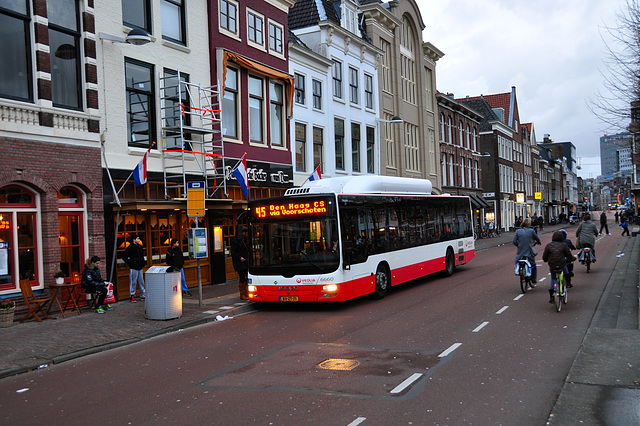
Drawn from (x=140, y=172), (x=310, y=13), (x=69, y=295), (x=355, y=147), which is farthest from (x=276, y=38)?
(x=69, y=295)

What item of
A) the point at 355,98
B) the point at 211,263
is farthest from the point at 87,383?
the point at 355,98

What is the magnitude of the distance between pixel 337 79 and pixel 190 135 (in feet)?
40.9

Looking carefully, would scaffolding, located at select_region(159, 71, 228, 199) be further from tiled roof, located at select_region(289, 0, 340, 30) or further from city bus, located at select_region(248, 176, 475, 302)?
tiled roof, located at select_region(289, 0, 340, 30)

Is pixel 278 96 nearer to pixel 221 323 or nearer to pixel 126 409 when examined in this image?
pixel 221 323

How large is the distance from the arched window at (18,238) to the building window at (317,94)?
15741 mm

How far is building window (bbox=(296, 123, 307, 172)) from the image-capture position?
25.8 meters

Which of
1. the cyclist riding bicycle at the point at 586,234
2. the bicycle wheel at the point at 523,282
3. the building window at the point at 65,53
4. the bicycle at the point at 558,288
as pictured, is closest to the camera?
the bicycle at the point at 558,288

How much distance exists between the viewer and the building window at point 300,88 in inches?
1015

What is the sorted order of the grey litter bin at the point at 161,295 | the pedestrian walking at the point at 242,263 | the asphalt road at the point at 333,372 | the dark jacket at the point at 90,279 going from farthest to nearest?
the pedestrian walking at the point at 242,263
the dark jacket at the point at 90,279
the grey litter bin at the point at 161,295
the asphalt road at the point at 333,372

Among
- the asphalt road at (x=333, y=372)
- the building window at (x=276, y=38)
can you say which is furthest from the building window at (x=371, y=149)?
the asphalt road at (x=333, y=372)

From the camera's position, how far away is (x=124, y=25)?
1659cm

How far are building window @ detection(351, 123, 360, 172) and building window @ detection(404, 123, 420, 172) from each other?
6.98 meters

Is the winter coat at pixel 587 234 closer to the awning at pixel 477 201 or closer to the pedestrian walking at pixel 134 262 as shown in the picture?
the pedestrian walking at pixel 134 262

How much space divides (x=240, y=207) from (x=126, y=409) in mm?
14208
